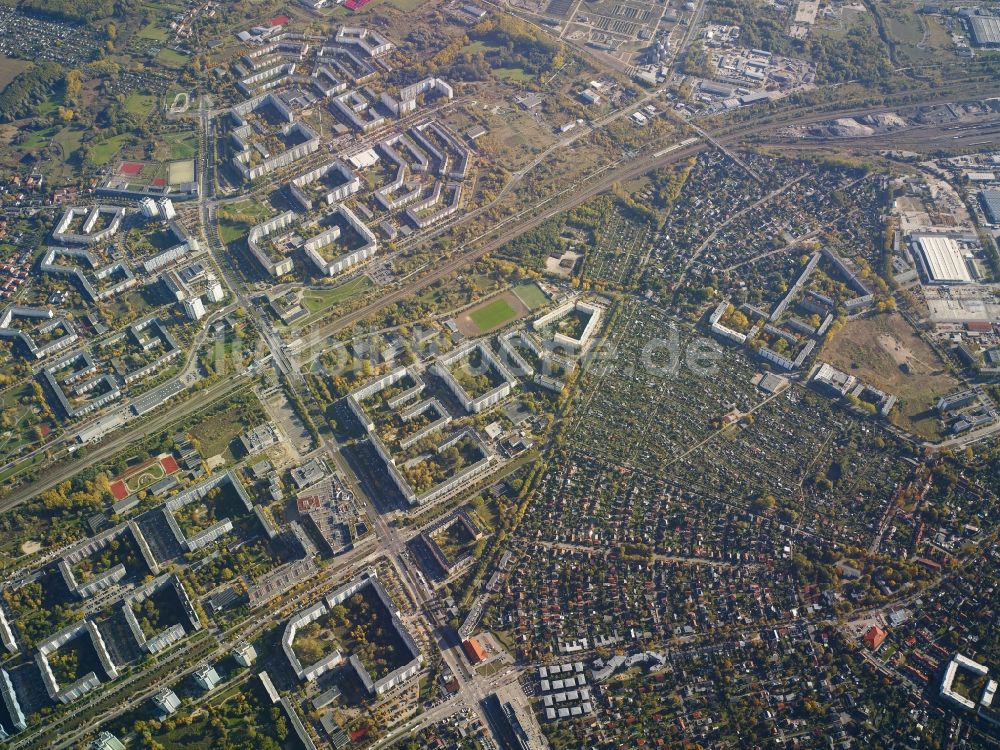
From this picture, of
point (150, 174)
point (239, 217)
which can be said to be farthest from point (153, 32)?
point (239, 217)

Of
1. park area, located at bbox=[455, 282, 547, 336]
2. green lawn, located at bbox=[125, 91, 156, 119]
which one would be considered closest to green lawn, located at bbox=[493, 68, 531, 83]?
park area, located at bbox=[455, 282, 547, 336]

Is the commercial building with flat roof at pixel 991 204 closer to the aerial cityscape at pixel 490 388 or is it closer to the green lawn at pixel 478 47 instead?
the aerial cityscape at pixel 490 388

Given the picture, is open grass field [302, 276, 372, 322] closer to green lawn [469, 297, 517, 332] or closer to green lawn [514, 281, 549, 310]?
green lawn [469, 297, 517, 332]

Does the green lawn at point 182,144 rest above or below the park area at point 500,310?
above

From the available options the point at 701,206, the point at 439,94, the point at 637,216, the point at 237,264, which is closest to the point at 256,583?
the point at 237,264

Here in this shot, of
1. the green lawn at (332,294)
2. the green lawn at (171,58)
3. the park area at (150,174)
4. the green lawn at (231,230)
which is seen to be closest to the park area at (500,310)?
the green lawn at (332,294)

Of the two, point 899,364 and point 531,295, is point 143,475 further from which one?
point 899,364

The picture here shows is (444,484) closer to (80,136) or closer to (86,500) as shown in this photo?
(86,500)

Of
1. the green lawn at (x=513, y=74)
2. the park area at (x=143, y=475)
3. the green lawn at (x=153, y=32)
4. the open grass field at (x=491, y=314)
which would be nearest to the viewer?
the park area at (x=143, y=475)
